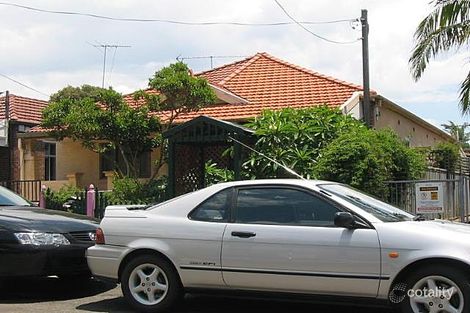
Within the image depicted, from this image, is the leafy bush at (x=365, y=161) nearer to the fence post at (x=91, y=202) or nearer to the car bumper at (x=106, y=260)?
the fence post at (x=91, y=202)

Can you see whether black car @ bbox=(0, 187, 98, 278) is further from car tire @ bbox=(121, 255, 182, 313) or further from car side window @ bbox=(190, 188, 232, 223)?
car side window @ bbox=(190, 188, 232, 223)

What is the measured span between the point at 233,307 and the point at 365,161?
17.6ft

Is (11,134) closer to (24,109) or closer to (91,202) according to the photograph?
(24,109)

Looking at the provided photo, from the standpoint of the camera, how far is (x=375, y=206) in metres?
6.63

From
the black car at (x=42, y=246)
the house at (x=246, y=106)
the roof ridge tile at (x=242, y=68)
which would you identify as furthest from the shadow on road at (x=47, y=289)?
the roof ridge tile at (x=242, y=68)

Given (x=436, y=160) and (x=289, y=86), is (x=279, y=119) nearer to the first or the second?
(x=289, y=86)

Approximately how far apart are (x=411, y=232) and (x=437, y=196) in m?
5.23

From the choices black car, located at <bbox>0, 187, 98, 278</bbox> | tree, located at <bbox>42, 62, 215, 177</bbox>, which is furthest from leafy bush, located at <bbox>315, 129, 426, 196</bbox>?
black car, located at <bbox>0, 187, 98, 278</bbox>

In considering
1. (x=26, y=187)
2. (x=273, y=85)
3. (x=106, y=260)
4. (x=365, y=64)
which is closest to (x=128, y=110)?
(x=273, y=85)

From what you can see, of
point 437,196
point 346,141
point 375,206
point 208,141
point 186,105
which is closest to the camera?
point 375,206

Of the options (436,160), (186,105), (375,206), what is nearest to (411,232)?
(375,206)

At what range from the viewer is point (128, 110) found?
51.9 feet

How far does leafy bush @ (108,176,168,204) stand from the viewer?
49.5ft

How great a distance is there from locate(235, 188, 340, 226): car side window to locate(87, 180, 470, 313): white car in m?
0.01
